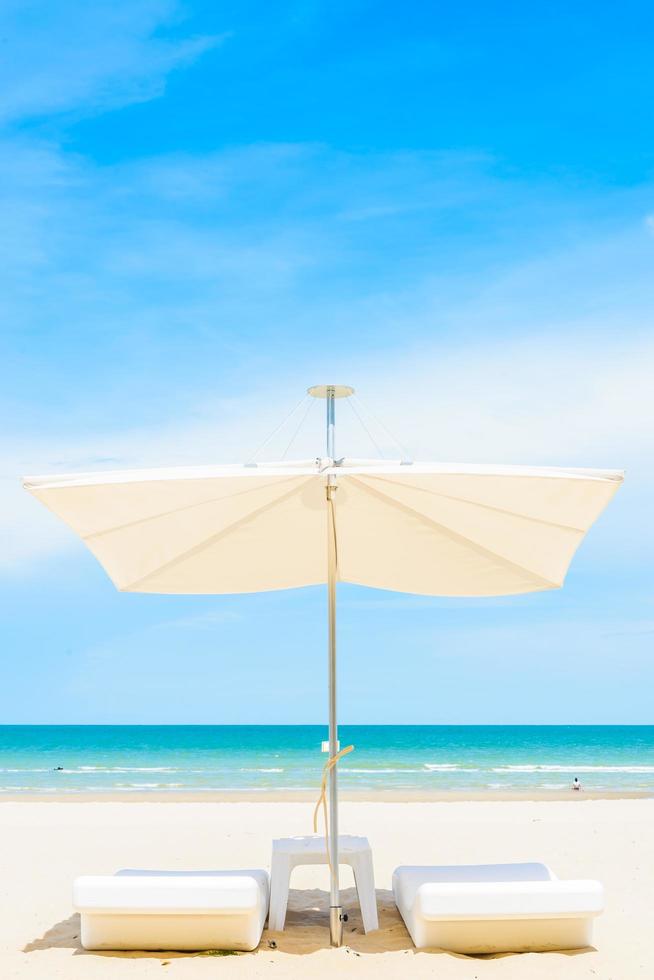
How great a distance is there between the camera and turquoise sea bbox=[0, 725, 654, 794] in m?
22.2

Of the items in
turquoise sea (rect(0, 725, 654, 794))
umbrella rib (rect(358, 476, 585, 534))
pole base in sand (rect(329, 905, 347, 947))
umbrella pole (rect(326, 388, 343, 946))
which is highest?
umbrella rib (rect(358, 476, 585, 534))

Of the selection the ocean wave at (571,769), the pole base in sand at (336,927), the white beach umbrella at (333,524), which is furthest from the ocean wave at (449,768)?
the pole base in sand at (336,927)

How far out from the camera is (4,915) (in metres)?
5.08

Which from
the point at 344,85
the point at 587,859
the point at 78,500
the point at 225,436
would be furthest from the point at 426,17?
the point at 587,859

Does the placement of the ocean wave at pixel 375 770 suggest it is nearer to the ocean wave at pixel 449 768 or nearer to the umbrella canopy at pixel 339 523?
the ocean wave at pixel 449 768

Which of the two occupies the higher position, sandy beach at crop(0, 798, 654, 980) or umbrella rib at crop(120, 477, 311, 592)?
umbrella rib at crop(120, 477, 311, 592)

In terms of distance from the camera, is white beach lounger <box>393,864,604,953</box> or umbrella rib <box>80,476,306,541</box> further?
white beach lounger <box>393,864,604,953</box>

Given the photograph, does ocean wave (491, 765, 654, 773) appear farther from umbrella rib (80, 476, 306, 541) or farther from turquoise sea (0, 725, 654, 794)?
umbrella rib (80, 476, 306, 541)

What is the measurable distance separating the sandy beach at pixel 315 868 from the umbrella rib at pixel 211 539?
67.7 inches

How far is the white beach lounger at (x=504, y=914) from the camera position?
13.4 feet

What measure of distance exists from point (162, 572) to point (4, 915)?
2.11 meters

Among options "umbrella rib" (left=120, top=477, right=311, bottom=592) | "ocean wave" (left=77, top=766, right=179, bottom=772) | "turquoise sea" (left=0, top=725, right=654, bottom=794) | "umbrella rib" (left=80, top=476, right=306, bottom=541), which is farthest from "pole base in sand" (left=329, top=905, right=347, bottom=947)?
"ocean wave" (left=77, top=766, right=179, bottom=772)

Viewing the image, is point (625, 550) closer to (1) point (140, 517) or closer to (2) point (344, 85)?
(2) point (344, 85)

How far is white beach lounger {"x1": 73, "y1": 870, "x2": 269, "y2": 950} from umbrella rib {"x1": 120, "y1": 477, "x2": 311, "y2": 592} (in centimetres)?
140
